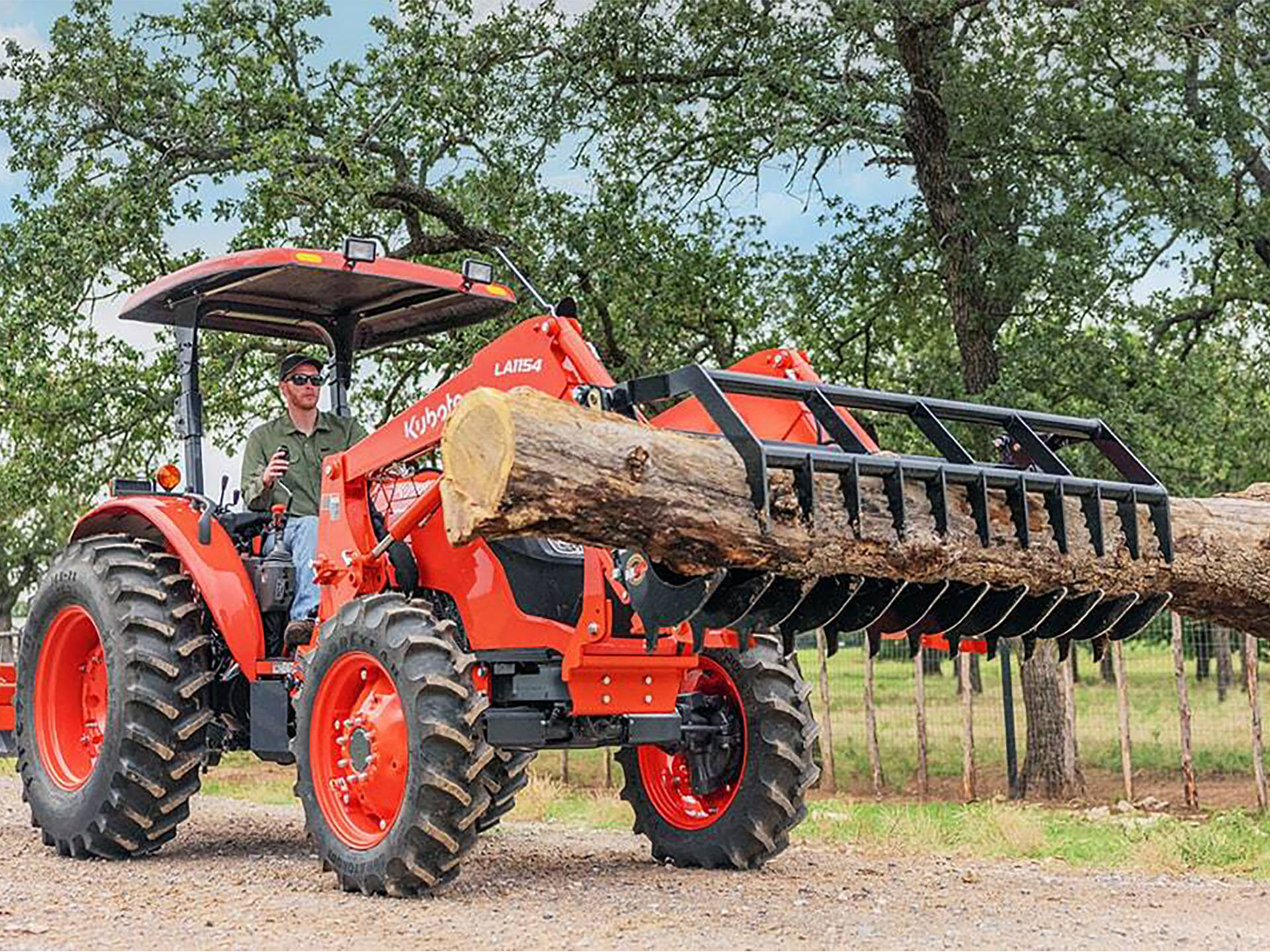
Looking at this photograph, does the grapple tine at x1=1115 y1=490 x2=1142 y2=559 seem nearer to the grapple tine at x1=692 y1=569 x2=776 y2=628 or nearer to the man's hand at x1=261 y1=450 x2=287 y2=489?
the grapple tine at x1=692 y1=569 x2=776 y2=628

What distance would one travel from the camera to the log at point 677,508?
5496mm

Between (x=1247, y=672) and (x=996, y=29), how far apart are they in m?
7.13

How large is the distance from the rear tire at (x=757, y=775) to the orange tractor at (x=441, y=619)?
0.05 feet

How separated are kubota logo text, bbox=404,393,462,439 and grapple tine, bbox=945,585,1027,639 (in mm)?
2281

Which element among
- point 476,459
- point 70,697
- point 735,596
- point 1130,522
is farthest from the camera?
point 70,697

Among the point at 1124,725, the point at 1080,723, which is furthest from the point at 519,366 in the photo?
the point at 1080,723

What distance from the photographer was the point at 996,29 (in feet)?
56.5

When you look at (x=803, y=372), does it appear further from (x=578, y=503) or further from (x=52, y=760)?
(x=52, y=760)

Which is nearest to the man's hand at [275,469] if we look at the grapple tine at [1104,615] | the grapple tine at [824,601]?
the grapple tine at [824,601]

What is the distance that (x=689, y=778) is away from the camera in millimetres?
8508

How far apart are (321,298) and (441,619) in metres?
2.81

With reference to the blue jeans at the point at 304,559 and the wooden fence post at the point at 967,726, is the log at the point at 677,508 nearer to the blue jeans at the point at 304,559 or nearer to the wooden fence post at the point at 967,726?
the blue jeans at the point at 304,559

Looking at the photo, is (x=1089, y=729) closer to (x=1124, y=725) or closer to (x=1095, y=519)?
(x=1124, y=725)

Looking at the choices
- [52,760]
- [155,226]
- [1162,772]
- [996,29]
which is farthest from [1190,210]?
[52,760]
